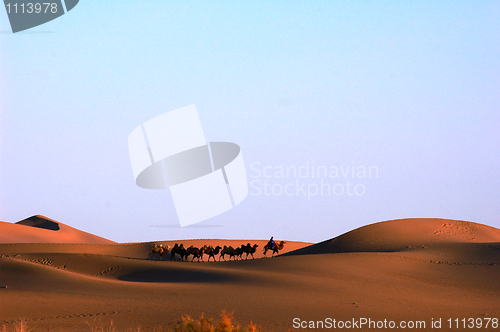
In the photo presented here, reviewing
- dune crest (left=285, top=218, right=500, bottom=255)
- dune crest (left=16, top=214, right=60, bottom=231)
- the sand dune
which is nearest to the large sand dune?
dune crest (left=285, top=218, right=500, bottom=255)

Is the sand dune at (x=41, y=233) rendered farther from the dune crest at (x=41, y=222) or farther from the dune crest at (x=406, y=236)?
the dune crest at (x=406, y=236)

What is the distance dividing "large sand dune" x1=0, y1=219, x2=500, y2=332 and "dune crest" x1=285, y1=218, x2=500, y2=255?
1.56 meters

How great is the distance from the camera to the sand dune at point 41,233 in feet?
238

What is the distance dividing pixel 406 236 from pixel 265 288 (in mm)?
21815

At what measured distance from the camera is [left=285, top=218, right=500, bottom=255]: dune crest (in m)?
39.1

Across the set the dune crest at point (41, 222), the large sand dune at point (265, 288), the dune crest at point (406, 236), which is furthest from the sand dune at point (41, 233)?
the dune crest at point (406, 236)

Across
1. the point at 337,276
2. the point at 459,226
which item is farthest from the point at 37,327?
the point at 459,226

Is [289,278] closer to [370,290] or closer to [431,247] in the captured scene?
[370,290]

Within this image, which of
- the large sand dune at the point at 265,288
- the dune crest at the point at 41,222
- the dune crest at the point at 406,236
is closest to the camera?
the large sand dune at the point at 265,288

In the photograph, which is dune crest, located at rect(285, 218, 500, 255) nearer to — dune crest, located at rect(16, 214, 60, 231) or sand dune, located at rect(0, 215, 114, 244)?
sand dune, located at rect(0, 215, 114, 244)

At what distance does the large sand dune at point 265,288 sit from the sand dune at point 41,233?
4121cm

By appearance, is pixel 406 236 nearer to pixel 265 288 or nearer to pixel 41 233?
pixel 265 288

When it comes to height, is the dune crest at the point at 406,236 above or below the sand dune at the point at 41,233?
below

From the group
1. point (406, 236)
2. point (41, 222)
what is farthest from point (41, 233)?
point (406, 236)
